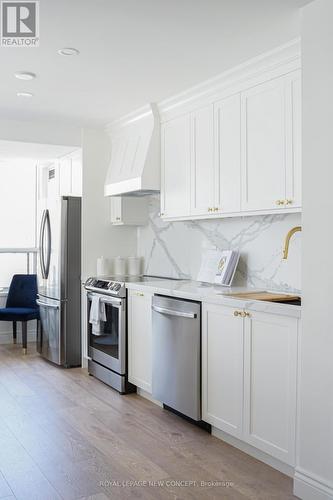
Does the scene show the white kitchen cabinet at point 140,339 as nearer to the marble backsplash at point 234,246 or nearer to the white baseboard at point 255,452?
the marble backsplash at point 234,246

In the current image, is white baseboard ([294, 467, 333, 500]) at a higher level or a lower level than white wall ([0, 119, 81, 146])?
→ lower

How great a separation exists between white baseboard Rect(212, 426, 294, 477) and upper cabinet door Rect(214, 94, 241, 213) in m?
1.52

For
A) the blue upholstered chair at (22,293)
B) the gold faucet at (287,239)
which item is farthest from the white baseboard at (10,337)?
the gold faucet at (287,239)

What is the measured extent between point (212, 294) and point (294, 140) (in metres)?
1.10

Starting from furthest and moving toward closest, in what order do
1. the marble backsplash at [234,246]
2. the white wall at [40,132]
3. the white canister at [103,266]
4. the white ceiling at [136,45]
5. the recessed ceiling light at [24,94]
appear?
the white canister at [103,266] < the white wall at [40,132] < the recessed ceiling light at [24,94] < the marble backsplash at [234,246] < the white ceiling at [136,45]

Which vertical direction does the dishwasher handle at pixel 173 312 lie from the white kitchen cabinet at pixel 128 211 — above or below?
below

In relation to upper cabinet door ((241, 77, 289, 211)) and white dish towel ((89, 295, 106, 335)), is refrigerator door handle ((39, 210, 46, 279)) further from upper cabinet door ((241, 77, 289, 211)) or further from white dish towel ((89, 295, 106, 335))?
upper cabinet door ((241, 77, 289, 211))

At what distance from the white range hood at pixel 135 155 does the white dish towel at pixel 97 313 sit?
1.04 metres

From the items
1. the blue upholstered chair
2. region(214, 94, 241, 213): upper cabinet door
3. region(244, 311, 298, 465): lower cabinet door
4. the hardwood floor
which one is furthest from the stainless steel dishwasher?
the blue upholstered chair

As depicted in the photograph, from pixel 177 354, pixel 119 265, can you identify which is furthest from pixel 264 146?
pixel 119 265

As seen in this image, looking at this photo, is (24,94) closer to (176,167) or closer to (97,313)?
(176,167)

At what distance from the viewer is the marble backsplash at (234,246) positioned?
3.57 metres

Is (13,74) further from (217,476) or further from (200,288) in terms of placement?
(217,476)

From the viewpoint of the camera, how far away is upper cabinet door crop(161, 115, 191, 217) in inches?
165
